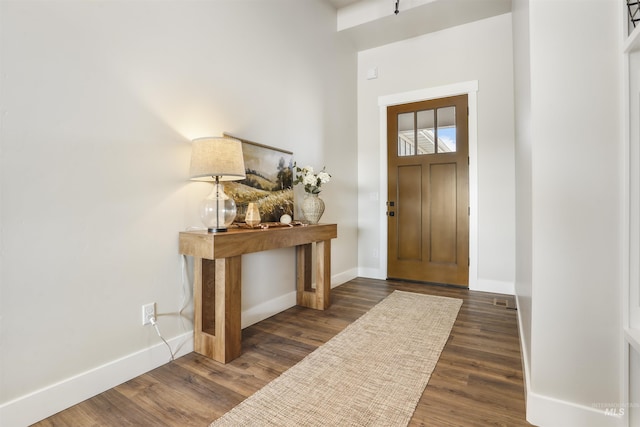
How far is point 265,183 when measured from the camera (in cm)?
264

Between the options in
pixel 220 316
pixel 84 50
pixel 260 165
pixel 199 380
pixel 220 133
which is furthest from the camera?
pixel 260 165

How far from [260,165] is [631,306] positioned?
232 centimetres

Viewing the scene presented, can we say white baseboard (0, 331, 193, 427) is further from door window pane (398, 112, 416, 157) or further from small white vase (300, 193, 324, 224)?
door window pane (398, 112, 416, 157)

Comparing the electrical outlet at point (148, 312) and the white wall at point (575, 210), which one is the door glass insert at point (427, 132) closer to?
the white wall at point (575, 210)

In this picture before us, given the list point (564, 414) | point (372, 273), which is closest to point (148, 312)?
point (564, 414)

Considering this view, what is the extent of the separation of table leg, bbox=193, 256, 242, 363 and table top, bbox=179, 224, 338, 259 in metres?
0.08

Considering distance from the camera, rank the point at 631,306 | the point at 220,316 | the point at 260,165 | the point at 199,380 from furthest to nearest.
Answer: the point at 260,165, the point at 220,316, the point at 199,380, the point at 631,306

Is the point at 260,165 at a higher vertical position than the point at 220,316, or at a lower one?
higher

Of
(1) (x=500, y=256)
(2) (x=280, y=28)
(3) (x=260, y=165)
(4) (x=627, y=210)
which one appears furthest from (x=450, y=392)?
(2) (x=280, y=28)

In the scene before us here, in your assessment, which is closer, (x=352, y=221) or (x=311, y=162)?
(x=311, y=162)

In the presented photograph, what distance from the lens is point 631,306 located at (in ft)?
3.73

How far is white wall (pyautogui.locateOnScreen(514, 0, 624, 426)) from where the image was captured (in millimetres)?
1199

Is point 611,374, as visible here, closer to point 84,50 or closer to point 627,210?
point 627,210

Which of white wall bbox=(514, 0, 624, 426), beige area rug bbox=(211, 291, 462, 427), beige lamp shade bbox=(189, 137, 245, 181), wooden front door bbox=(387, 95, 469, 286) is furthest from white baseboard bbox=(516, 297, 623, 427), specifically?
wooden front door bbox=(387, 95, 469, 286)
